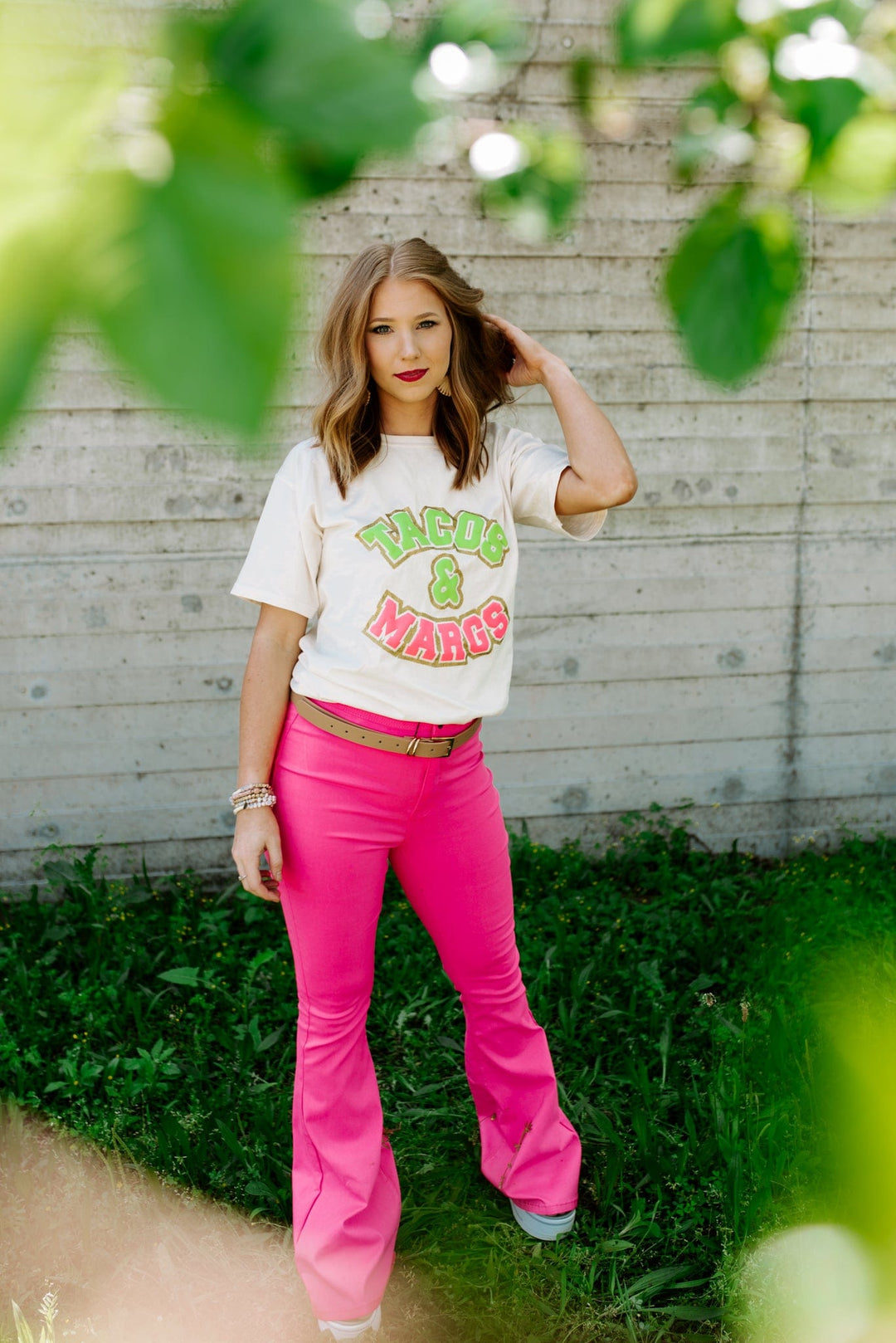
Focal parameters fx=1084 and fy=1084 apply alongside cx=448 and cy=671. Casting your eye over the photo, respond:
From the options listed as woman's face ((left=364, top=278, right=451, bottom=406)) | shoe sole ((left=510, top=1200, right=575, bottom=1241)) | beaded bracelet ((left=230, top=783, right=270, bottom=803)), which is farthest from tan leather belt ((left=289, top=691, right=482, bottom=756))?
shoe sole ((left=510, top=1200, right=575, bottom=1241))

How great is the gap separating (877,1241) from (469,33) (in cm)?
109

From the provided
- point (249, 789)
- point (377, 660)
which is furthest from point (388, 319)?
point (249, 789)

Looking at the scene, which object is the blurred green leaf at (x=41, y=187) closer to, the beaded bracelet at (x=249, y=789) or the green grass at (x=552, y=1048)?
the beaded bracelet at (x=249, y=789)

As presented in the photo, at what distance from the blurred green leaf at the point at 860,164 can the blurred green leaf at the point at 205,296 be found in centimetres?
30

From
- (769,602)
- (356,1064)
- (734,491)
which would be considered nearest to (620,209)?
(734,491)

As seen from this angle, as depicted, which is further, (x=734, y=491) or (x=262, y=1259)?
(x=734, y=491)

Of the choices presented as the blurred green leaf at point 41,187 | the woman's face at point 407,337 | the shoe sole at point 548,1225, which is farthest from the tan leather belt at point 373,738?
the blurred green leaf at point 41,187

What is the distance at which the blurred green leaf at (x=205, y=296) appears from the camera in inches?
11.3

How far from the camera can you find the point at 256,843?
1.97 meters

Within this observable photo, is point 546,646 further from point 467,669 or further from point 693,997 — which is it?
point 467,669

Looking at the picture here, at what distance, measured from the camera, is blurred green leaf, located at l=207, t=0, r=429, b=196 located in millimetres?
347

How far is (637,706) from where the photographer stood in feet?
13.3

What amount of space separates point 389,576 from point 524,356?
1.82ft

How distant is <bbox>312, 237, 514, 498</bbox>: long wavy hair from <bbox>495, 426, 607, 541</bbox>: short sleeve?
0.07 metres
